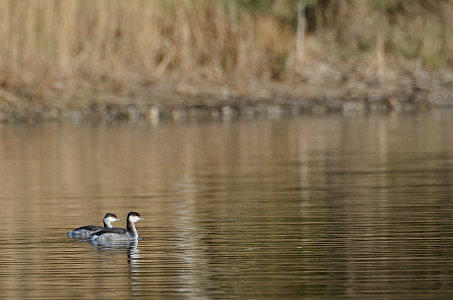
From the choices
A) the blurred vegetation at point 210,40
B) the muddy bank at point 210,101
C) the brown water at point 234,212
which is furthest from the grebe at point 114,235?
the muddy bank at point 210,101

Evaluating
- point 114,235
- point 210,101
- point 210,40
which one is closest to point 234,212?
point 114,235

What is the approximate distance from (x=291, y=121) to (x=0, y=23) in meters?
8.12

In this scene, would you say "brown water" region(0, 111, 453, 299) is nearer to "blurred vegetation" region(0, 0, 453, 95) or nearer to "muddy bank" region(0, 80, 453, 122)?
"blurred vegetation" region(0, 0, 453, 95)

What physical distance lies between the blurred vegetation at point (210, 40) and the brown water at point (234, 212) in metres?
4.21

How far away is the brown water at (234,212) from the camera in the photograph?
1171 cm

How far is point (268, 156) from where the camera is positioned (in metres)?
25.8

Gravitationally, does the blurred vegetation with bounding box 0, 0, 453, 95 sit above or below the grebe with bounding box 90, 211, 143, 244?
above

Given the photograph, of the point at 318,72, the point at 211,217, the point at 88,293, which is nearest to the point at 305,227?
the point at 211,217

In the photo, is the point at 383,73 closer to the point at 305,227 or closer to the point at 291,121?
the point at 291,121

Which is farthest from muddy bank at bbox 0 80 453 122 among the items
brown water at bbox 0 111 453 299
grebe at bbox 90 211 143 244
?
grebe at bbox 90 211 143 244

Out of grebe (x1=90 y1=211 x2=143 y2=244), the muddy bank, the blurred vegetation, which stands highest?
the blurred vegetation

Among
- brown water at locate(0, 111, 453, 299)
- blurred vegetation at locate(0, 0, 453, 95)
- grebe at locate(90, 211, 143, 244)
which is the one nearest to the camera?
brown water at locate(0, 111, 453, 299)

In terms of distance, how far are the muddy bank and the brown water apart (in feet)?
14.9

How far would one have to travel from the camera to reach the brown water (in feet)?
38.4
